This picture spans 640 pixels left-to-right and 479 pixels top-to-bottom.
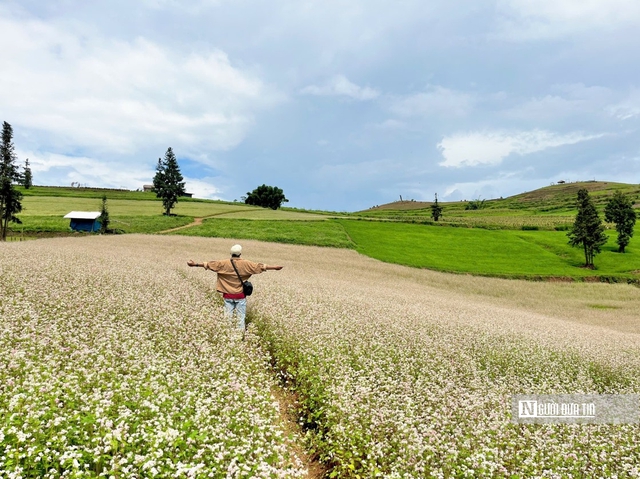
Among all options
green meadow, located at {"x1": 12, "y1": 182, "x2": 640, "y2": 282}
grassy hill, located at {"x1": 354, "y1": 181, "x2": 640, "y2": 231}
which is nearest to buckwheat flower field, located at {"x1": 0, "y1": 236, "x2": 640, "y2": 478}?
green meadow, located at {"x1": 12, "y1": 182, "x2": 640, "y2": 282}

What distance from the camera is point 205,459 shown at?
14.1 feet

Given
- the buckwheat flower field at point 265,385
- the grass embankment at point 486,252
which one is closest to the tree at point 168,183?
the grass embankment at point 486,252

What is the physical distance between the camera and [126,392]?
5336mm

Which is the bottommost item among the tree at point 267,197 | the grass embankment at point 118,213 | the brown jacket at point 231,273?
the brown jacket at point 231,273

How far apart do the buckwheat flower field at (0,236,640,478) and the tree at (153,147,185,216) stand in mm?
69822

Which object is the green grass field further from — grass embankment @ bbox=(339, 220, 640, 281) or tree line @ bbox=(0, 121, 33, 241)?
tree line @ bbox=(0, 121, 33, 241)

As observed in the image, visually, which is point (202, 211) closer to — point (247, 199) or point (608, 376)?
point (247, 199)

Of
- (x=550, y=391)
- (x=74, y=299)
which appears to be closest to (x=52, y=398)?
(x=74, y=299)

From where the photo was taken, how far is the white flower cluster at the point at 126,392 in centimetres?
397

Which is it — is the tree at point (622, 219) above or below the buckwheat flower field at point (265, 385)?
above

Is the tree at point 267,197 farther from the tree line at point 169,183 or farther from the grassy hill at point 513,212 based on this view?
the tree line at point 169,183

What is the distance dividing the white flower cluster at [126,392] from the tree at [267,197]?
4763 inches

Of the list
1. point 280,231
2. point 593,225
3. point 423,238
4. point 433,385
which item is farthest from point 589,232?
point 433,385

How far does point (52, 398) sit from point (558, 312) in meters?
31.0
